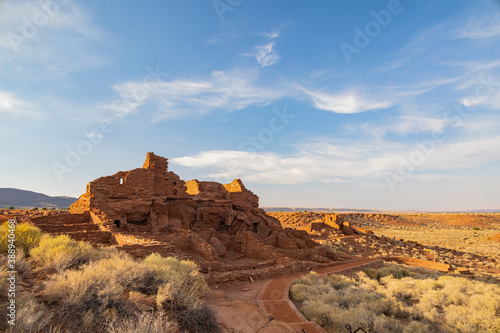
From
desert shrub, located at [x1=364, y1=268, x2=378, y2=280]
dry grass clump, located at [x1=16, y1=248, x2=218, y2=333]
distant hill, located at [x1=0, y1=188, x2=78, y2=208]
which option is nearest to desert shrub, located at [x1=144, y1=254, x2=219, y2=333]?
dry grass clump, located at [x1=16, y1=248, x2=218, y2=333]

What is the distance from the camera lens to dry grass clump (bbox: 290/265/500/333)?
7.73 m

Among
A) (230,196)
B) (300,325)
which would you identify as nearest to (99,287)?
(300,325)

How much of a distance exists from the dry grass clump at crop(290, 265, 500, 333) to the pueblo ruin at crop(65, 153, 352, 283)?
320 centimetres

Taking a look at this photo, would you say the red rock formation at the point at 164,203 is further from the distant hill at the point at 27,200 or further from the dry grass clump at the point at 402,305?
the distant hill at the point at 27,200

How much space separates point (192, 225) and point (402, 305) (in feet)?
47.2

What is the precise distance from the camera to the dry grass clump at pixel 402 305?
7.73m

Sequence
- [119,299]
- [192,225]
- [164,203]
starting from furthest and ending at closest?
[192,225] < [164,203] < [119,299]

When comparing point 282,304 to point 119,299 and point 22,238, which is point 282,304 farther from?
point 22,238

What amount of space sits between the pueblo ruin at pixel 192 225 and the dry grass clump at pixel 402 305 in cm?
320

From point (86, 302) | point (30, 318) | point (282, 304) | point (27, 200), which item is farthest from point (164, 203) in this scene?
point (27, 200)

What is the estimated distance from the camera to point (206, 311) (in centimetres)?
595

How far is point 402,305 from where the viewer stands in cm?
968

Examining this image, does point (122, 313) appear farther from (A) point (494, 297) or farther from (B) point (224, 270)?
(A) point (494, 297)

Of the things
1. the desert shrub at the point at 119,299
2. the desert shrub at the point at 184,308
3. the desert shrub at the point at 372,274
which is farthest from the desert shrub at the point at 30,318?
the desert shrub at the point at 372,274
